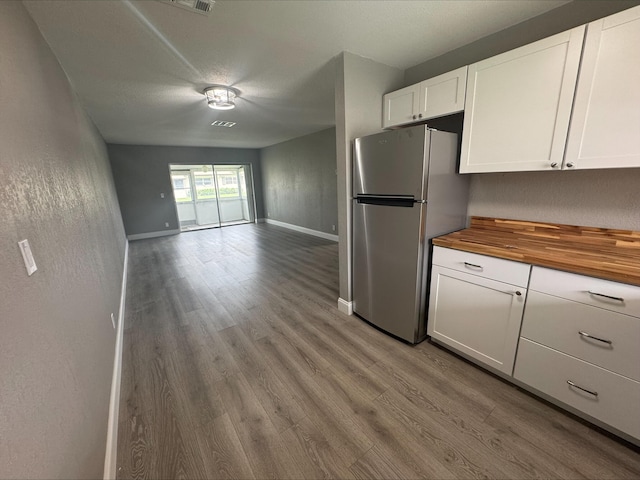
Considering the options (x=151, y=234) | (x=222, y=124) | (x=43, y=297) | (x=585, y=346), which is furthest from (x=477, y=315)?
(x=151, y=234)

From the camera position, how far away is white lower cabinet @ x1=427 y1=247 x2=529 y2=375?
1562 millimetres

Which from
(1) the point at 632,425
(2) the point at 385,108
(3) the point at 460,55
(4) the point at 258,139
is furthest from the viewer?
(4) the point at 258,139

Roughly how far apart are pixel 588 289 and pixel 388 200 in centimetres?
124

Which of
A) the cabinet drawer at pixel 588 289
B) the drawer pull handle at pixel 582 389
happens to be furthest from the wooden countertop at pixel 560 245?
the drawer pull handle at pixel 582 389

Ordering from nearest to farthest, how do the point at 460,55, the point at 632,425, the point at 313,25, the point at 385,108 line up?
1. the point at 632,425
2. the point at 313,25
3. the point at 460,55
4. the point at 385,108

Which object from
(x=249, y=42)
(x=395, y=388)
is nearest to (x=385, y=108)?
(x=249, y=42)

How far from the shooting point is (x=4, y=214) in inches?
30.7

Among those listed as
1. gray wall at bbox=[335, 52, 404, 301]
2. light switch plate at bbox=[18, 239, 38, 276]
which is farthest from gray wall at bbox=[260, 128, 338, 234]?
light switch plate at bbox=[18, 239, 38, 276]

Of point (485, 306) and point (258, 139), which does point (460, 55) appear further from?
point (258, 139)

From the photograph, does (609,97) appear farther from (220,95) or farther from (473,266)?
(220,95)

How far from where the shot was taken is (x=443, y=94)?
1.96 meters

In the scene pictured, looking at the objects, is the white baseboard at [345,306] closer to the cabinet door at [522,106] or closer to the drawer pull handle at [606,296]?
the cabinet door at [522,106]

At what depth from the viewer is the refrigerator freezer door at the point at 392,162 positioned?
1776 mm

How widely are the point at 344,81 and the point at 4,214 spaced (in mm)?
2213
